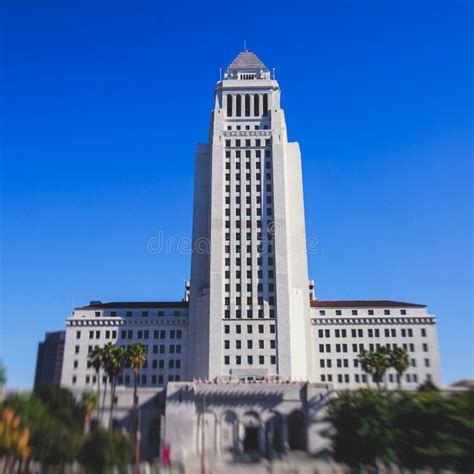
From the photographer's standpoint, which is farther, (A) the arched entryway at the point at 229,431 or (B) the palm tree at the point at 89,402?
(A) the arched entryway at the point at 229,431

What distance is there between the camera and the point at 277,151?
105562 millimetres

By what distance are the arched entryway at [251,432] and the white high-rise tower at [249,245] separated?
12.9 metres

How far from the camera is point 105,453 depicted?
47.6 metres

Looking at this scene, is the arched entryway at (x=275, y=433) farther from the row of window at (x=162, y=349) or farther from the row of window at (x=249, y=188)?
the row of window at (x=249, y=188)

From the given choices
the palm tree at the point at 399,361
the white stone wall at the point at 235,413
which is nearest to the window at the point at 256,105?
the palm tree at the point at 399,361

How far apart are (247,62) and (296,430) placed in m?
82.5

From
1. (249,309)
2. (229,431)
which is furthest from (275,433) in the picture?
(249,309)

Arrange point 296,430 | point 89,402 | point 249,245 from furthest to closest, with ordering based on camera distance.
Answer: point 249,245 < point 296,430 < point 89,402

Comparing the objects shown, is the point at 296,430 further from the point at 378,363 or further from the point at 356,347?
the point at 356,347

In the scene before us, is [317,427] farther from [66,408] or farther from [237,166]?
[237,166]

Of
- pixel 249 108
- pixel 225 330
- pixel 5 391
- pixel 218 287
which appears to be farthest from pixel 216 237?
pixel 5 391

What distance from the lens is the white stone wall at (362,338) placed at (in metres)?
98.4

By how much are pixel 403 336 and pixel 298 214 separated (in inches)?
1282

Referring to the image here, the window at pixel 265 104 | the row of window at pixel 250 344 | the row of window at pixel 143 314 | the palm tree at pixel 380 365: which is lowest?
the palm tree at pixel 380 365
